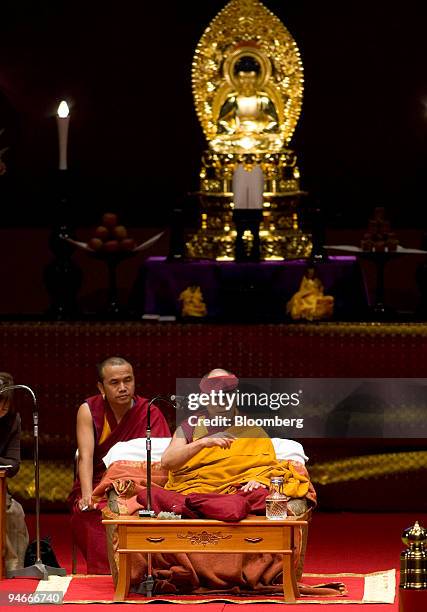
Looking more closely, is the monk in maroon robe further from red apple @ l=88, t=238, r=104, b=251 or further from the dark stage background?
the dark stage background

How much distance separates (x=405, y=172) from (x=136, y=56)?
1693mm

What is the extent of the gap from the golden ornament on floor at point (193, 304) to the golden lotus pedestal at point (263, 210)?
54 cm

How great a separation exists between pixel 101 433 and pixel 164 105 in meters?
3.49

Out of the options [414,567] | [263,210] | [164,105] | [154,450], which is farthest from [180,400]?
[164,105]

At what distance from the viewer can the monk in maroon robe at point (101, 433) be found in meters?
7.26

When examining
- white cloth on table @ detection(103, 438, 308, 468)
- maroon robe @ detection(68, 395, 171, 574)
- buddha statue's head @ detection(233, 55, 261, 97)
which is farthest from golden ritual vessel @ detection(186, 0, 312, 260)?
white cloth on table @ detection(103, 438, 308, 468)

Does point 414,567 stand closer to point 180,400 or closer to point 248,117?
point 180,400

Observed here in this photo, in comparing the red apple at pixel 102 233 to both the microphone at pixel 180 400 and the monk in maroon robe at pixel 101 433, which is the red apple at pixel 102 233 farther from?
the microphone at pixel 180 400

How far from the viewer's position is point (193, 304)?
892 centimetres

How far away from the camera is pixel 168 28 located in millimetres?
10539

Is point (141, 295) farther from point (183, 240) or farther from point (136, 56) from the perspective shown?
point (136, 56)

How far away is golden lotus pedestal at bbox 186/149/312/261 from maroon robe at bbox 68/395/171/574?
2.02 meters

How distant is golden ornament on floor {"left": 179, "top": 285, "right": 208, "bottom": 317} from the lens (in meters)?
8.92

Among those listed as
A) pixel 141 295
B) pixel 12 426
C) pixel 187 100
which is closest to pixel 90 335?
pixel 141 295
